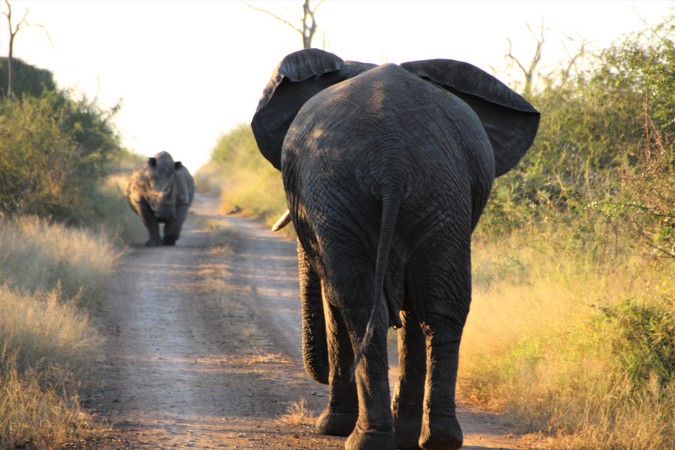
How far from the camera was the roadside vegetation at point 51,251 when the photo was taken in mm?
5746

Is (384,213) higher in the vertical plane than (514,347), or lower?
higher

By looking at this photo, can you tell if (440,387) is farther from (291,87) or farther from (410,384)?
(291,87)

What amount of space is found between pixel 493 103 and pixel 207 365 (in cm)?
391

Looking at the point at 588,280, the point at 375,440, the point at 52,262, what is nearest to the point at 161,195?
the point at 52,262

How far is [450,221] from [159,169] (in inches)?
597

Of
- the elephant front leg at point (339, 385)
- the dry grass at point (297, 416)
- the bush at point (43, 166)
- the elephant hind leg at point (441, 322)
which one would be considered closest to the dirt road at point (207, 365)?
the dry grass at point (297, 416)

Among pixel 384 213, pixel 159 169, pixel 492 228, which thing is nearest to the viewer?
pixel 384 213

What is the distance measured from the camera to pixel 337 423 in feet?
18.1

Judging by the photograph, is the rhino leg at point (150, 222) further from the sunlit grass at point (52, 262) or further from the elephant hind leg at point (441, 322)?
the elephant hind leg at point (441, 322)

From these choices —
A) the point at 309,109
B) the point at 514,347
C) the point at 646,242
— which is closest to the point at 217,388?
the point at 514,347

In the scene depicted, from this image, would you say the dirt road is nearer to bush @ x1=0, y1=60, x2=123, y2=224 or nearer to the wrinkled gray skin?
bush @ x1=0, y1=60, x2=123, y2=224

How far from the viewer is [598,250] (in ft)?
30.2

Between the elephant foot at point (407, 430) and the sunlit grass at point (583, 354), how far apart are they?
3.88 feet

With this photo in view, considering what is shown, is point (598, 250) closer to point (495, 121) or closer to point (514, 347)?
point (514, 347)
